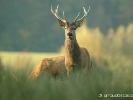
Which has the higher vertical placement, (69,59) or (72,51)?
(72,51)

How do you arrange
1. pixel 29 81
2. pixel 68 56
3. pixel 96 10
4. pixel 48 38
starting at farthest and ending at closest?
1. pixel 96 10
2. pixel 48 38
3. pixel 68 56
4. pixel 29 81

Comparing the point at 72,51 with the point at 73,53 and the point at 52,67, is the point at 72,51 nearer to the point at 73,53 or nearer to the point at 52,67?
the point at 73,53

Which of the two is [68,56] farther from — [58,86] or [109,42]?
[109,42]

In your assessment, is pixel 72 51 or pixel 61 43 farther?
pixel 61 43

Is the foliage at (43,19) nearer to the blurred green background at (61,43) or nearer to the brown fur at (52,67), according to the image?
the blurred green background at (61,43)

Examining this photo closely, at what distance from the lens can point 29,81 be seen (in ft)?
22.3

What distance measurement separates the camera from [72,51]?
30.9ft

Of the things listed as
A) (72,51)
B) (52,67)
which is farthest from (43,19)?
(72,51)

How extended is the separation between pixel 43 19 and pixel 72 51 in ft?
105

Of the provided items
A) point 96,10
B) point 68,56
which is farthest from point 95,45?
point 96,10

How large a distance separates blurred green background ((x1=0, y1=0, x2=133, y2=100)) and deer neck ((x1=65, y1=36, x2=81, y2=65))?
0.82 m

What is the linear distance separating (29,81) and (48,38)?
103ft

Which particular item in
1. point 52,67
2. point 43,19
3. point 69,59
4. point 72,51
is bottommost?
point 52,67

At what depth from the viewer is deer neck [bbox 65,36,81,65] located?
9.30 meters
